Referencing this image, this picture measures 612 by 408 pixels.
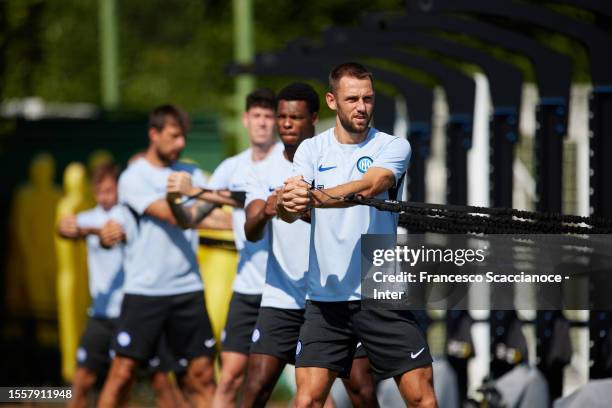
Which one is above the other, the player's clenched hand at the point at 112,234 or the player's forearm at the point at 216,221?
the player's forearm at the point at 216,221

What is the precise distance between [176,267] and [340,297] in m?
2.74

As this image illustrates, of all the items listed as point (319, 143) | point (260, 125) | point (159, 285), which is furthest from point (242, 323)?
point (319, 143)

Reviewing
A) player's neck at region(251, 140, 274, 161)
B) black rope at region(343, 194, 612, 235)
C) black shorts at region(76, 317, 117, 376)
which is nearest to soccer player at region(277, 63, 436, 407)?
black rope at region(343, 194, 612, 235)

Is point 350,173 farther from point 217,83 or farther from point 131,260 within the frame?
point 217,83

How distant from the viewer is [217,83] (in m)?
35.8

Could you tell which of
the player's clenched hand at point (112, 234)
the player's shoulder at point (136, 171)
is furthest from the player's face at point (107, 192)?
the player's shoulder at point (136, 171)

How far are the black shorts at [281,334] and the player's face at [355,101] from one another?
1.48m

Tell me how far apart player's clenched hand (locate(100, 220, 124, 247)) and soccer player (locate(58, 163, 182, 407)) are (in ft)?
3.64

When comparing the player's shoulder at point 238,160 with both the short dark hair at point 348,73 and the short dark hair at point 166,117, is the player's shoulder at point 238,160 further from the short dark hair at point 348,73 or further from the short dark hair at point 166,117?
the short dark hair at point 348,73

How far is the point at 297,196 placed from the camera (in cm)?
754

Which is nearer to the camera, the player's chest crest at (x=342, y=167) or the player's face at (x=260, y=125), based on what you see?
the player's chest crest at (x=342, y=167)

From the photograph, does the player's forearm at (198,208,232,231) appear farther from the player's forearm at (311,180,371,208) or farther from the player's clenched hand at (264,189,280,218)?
the player's forearm at (311,180,371,208)

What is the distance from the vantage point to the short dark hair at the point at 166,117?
1046cm

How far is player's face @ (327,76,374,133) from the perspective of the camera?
7.73 metres
